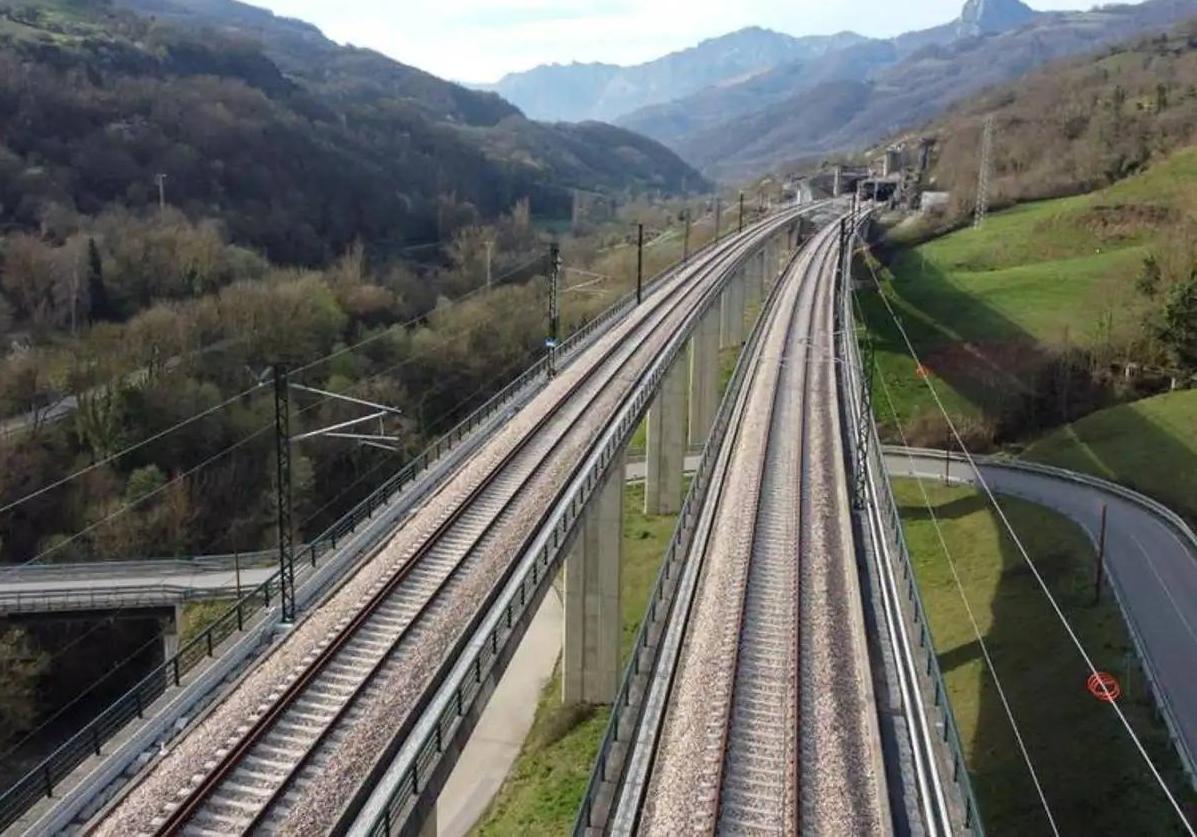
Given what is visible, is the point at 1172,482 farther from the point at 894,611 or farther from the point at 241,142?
the point at 241,142

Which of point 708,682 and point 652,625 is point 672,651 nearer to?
point 652,625

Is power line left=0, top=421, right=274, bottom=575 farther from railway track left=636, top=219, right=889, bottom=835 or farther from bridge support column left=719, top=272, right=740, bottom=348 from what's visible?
bridge support column left=719, top=272, right=740, bottom=348

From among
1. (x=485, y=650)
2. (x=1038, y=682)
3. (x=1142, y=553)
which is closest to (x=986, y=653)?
(x=1038, y=682)

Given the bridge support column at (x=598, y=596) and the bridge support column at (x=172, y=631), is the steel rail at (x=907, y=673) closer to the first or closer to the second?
the bridge support column at (x=598, y=596)

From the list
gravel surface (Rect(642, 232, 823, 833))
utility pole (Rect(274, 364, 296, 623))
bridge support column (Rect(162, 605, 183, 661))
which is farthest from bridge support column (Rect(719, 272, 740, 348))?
utility pole (Rect(274, 364, 296, 623))

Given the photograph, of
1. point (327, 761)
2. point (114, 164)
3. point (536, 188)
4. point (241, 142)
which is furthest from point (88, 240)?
point (536, 188)

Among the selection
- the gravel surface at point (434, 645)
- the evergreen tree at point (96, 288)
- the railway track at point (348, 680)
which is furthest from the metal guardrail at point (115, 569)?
the evergreen tree at point (96, 288)

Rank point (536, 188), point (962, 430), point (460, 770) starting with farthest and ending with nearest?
point (536, 188) < point (962, 430) < point (460, 770)
